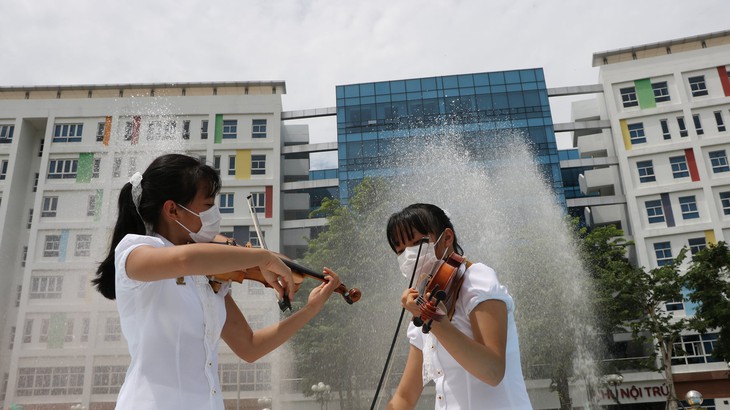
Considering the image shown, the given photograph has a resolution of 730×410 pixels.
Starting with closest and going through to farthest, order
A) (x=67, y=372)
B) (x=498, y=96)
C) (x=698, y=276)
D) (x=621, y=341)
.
→ 1. (x=698, y=276)
2. (x=67, y=372)
3. (x=621, y=341)
4. (x=498, y=96)

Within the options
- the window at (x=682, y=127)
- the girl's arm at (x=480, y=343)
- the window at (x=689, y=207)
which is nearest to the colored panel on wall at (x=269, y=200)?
the window at (x=689, y=207)

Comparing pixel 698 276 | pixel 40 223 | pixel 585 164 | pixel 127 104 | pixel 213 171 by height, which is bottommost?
pixel 213 171

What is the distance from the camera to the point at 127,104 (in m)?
34.9

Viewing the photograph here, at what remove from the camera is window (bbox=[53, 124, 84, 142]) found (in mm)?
35219

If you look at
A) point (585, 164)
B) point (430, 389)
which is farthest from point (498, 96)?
point (430, 389)

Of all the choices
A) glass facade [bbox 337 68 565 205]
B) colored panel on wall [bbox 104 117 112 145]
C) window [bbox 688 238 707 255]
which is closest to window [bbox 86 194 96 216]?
colored panel on wall [bbox 104 117 112 145]

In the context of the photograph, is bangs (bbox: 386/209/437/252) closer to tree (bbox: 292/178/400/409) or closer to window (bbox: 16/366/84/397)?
tree (bbox: 292/178/400/409)

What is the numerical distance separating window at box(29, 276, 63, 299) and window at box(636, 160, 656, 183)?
113ft

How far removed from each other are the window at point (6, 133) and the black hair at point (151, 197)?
4026 centimetres

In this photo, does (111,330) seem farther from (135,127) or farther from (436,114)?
(436,114)

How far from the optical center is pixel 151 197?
6.78 ft

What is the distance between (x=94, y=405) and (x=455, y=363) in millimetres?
28335

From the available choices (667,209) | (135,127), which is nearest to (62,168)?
(135,127)

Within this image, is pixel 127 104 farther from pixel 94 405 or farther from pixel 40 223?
pixel 94 405
